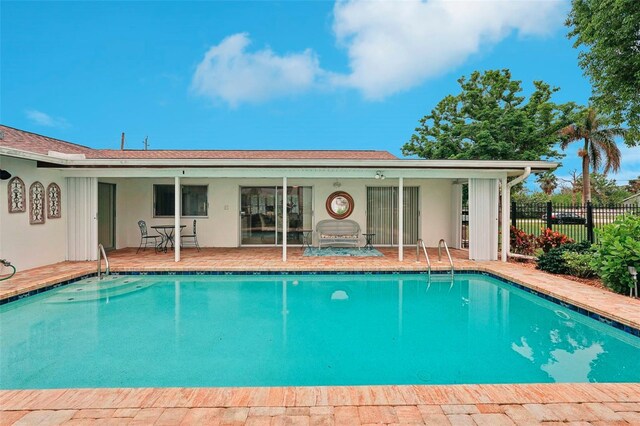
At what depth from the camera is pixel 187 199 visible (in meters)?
11.2

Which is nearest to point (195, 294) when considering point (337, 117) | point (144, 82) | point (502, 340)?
point (502, 340)

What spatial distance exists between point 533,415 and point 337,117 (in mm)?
26387

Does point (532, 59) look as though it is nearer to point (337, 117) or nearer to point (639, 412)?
point (337, 117)

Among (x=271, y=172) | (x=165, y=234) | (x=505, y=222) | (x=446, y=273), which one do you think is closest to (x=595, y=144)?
(x=505, y=222)

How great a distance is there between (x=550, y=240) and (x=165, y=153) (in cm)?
1213

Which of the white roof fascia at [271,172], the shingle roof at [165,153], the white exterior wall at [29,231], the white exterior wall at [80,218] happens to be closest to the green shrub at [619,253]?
the white roof fascia at [271,172]

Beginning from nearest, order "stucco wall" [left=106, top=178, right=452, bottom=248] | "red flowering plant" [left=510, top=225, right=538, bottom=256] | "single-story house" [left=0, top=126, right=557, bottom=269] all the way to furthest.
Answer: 1. "single-story house" [left=0, top=126, right=557, bottom=269]
2. "red flowering plant" [left=510, top=225, right=538, bottom=256]
3. "stucco wall" [left=106, top=178, right=452, bottom=248]

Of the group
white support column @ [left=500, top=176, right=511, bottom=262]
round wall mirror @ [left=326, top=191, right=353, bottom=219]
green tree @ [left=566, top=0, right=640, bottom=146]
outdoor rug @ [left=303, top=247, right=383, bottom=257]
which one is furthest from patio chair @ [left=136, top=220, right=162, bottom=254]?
green tree @ [left=566, top=0, right=640, bottom=146]

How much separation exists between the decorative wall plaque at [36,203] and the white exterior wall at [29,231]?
85mm

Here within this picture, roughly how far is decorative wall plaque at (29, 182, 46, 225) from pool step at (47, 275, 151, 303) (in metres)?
1.89

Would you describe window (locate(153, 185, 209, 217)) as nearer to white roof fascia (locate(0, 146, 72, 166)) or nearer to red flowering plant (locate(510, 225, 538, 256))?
white roof fascia (locate(0, 146, 72, 166))

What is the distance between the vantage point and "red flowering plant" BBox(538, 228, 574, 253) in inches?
349

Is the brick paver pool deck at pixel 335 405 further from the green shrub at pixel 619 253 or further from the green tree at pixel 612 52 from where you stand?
the green tree at pixel 612 52

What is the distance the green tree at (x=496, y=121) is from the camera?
16.2 meters
